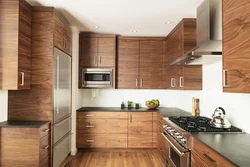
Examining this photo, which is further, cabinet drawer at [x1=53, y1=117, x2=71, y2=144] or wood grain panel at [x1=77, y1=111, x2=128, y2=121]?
wood grain panel at [x1=77, y1=111, x2=128, y2=121]

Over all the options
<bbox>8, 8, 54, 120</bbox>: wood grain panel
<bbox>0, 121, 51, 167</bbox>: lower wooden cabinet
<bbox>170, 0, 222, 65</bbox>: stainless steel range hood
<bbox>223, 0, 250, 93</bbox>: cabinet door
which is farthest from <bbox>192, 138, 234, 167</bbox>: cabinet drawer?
<bbox>8, 8, 54, 120</bbox>: wood grain panel

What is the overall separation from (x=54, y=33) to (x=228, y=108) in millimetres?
2500

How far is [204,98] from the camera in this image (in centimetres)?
330

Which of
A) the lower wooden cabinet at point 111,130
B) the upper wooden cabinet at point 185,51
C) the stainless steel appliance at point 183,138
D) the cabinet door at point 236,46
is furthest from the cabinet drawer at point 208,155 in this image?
the lower wooden cabinet at point 111,130

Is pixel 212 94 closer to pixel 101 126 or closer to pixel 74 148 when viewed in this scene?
pixel 101 126

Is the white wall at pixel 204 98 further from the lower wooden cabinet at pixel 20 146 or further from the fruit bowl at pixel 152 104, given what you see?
the lower wooden cabinet at pixel 20 146

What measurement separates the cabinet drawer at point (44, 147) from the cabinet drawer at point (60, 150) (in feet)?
0.76

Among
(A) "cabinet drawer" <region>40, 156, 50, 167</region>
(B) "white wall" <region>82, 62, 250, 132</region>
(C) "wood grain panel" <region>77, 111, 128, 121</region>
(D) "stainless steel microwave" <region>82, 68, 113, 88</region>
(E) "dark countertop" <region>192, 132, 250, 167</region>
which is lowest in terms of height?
(A) "cabinet drawer" <region>40, 156, 50, 167</region>

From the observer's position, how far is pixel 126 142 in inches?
163

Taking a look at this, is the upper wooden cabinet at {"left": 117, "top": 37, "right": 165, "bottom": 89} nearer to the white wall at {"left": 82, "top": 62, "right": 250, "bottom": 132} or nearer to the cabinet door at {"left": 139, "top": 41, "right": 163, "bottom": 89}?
the cabinet door at {"left": 139, "top": 41, "right": 163, "bottom": 89}

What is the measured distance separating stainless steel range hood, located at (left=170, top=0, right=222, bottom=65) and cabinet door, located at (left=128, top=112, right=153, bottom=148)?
6.44 feet

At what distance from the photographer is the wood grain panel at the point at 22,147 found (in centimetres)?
238

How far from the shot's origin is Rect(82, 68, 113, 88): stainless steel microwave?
14.1 ft

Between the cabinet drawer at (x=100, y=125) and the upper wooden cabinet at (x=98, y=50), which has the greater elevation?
the upper wooden cabinet at (x=98, y=50)
